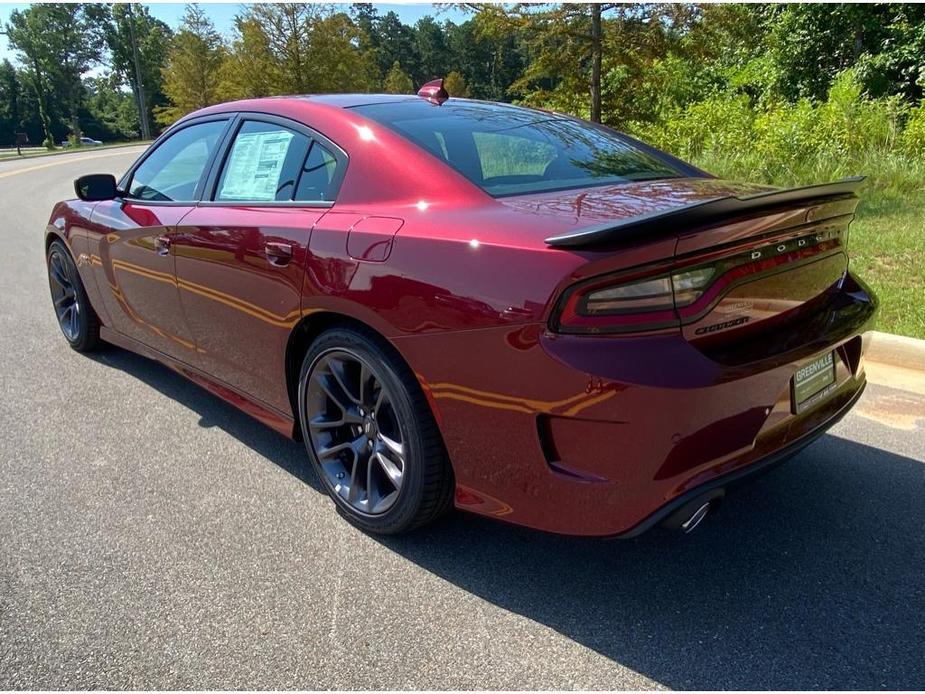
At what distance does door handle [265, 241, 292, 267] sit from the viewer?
265 centimetres

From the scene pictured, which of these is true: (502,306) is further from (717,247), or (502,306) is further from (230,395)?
(230,395)

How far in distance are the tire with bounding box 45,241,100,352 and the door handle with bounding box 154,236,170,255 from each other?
135cm

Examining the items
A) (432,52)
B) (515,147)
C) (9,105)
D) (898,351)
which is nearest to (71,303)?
(515,147)

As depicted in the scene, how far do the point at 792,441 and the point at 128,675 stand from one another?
6.73ft

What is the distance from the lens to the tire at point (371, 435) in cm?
235

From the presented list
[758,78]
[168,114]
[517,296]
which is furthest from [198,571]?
[168,114]

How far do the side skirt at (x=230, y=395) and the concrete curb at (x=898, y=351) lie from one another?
3.23m

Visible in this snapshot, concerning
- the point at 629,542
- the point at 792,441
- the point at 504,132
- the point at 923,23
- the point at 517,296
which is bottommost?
the point at 629,542

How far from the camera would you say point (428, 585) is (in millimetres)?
2385

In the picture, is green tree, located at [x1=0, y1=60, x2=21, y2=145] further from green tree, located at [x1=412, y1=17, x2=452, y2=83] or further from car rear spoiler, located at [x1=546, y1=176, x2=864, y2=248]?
car rear spoiler, located at [x1=546, y1=176, x2=864, y2=248]

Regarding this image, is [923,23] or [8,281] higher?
[923,23]

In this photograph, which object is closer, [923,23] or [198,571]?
[198,571]

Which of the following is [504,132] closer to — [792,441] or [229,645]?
[792,441]

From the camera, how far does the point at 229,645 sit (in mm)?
2111
